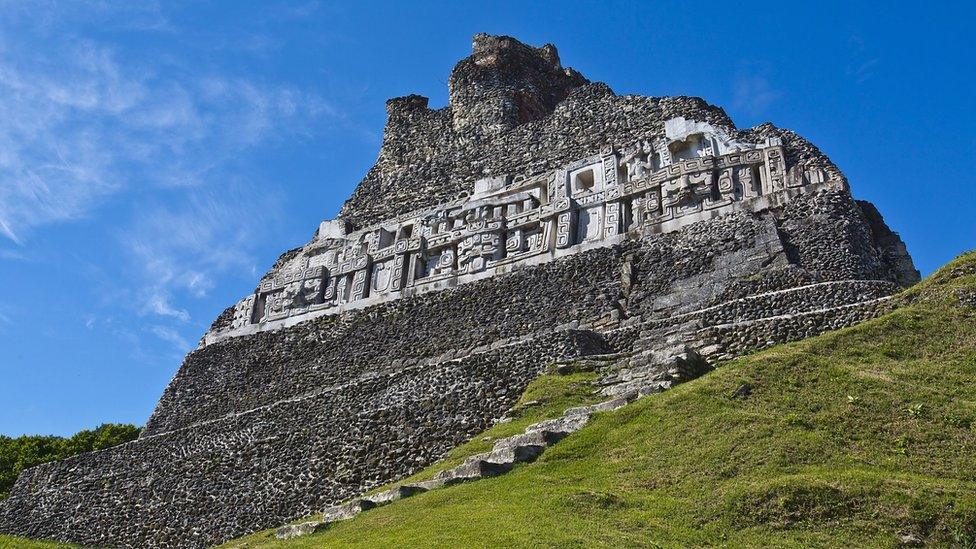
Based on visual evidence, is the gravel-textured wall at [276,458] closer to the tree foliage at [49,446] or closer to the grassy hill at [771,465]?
the grassy hill at [771,465]

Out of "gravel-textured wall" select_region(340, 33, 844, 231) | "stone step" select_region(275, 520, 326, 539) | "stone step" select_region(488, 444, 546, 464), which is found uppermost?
"gravel-textured wall" select_region(340, 33, 844, 231)

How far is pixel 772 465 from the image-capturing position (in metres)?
11.8

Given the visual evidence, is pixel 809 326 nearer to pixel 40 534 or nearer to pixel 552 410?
pixel 552 410

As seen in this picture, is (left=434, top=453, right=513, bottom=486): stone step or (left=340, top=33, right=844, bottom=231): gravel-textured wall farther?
(left=340, top=33, right=844, bottom=231): gravel-textured wall

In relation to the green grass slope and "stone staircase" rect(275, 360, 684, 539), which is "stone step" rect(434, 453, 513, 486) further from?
the green grass slope

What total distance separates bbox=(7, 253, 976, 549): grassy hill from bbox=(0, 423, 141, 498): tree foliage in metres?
18.9

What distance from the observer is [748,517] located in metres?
10.9

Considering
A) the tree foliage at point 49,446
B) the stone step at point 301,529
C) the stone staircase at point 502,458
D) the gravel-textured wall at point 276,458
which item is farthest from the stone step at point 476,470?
the tree foliage at point 49,446

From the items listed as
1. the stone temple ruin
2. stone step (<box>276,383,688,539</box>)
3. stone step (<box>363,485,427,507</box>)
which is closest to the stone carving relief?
the stone temple ruin

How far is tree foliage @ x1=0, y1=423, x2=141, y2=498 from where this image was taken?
32062 millimetres

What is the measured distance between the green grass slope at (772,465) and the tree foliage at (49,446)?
62.3 feet

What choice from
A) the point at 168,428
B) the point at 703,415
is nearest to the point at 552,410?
the point at 703,415

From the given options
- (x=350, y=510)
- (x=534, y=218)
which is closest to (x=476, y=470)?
(x=350, y=510)

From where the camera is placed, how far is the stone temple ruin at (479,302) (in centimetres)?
1967
